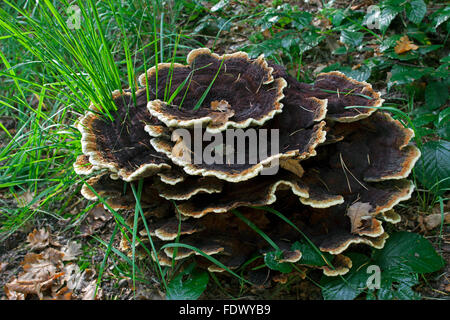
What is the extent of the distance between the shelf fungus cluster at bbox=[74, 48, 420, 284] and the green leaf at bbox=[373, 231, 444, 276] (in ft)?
0.30

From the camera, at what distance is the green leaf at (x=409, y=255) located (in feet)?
7.50

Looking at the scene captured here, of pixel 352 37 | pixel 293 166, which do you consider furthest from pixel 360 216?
pixel 352 37

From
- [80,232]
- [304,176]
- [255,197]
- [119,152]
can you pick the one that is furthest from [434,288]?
[80,232]

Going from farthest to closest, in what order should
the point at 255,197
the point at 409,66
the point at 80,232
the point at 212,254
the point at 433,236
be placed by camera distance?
the point at 409,66, the point at 80,232, the point at 433,236, the point at 212,254, the point at 255,197

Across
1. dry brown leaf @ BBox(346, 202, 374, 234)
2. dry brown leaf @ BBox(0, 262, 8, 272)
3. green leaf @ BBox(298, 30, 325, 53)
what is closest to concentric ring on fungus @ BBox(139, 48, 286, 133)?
dry brown leaf @ BBox(346, 202, 374, 234)

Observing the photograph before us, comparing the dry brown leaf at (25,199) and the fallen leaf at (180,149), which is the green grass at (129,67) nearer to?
the dry brown leaf at (25,199)

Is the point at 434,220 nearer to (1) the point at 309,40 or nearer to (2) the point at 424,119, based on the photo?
(2) the point at 424,119

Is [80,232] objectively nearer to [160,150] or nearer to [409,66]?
[160,150]

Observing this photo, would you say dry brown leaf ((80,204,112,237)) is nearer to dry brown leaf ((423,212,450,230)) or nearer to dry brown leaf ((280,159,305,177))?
dry brown leaf ((280,159,305,177))

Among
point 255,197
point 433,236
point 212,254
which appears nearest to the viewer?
point 255,197

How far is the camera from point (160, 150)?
2359 millimetres

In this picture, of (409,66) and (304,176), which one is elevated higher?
(409,66)

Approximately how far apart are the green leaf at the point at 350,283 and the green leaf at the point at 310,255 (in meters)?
0.16
